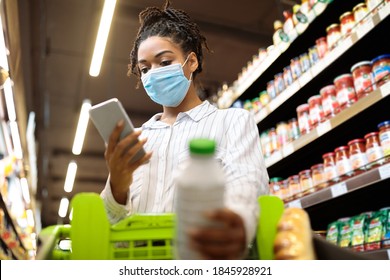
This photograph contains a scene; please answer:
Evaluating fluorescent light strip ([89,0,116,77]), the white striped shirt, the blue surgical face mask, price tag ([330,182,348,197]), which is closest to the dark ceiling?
fluorescent light strip ([89,0,116,77])

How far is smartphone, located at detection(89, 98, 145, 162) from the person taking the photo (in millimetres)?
968

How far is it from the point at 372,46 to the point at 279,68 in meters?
1.11

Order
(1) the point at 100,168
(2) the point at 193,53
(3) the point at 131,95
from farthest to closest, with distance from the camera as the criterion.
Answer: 1. (1) the point at 100,168
2. (3) the point at 131,95
3. (2) the point at 193,53

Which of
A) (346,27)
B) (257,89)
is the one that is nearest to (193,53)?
(346,27)

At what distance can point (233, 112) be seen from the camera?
134cm

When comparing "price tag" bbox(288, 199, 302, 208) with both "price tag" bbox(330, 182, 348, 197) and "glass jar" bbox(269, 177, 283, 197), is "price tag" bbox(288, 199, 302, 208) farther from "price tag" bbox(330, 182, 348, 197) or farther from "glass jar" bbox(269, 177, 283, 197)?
"price tag" bbox(330, 182, 348, 197)

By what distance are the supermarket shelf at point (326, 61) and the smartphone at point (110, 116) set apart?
63.3 inches

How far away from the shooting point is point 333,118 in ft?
7.73

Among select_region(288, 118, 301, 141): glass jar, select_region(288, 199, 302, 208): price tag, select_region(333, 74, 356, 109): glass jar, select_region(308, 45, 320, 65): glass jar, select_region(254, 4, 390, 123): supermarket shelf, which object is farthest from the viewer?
select_region(288, 118, 301, 141): glass jar

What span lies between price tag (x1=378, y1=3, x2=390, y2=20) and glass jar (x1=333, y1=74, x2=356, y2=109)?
0.42 meters

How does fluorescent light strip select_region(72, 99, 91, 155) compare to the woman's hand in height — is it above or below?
above

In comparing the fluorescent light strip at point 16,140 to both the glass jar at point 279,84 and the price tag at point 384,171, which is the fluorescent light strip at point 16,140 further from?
the price tag at point 384,171
